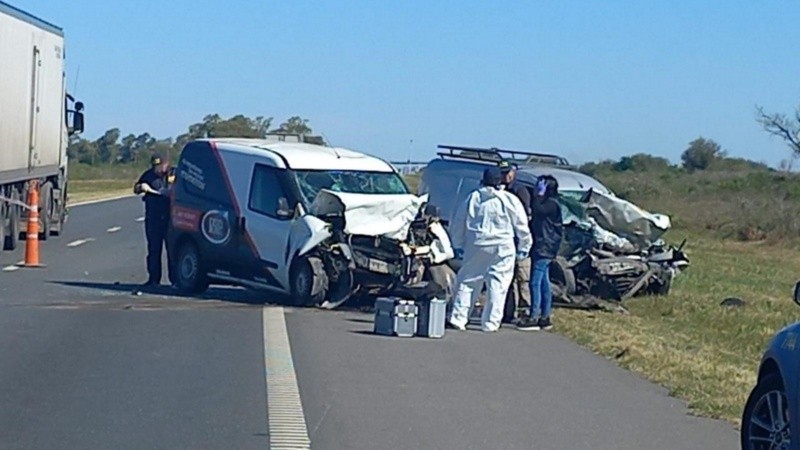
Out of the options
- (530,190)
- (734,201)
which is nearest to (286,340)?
(530,190)

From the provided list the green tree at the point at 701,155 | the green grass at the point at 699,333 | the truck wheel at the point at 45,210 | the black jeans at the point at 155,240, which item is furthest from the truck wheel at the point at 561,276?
the green tree at the point at 701,155

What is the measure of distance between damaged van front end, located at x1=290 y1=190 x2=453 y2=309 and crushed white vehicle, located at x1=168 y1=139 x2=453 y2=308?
0.01 m

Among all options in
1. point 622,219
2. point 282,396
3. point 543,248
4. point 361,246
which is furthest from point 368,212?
point 282,396

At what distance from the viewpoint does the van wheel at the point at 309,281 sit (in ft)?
57.1

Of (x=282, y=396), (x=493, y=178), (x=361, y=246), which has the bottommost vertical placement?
(x=282, y=396)

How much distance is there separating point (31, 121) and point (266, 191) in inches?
404

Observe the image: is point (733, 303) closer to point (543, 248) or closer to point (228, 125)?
point (543, 248)

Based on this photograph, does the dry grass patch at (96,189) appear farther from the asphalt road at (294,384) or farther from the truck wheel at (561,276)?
the asphalt road at (294,384)

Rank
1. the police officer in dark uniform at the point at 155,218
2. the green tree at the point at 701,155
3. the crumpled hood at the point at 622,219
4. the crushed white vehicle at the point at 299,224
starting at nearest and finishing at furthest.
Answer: the crushed white vehicle at the point at 299,224 → the police officer in dark uniform at the point at 155,218 → the crumpled hood at the point at 622,219 → the green tree at the point at 701,155

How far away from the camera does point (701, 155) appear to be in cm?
9881

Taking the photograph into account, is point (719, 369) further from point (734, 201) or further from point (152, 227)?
point (734, 201)

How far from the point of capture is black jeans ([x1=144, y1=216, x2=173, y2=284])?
19906 millimetres

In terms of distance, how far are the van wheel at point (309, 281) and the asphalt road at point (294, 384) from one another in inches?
15.0

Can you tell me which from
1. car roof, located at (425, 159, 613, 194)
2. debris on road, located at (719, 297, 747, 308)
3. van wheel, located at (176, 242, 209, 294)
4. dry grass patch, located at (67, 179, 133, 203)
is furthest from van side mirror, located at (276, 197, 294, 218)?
dry grass patch, located at (67, 179, 133, 203)
